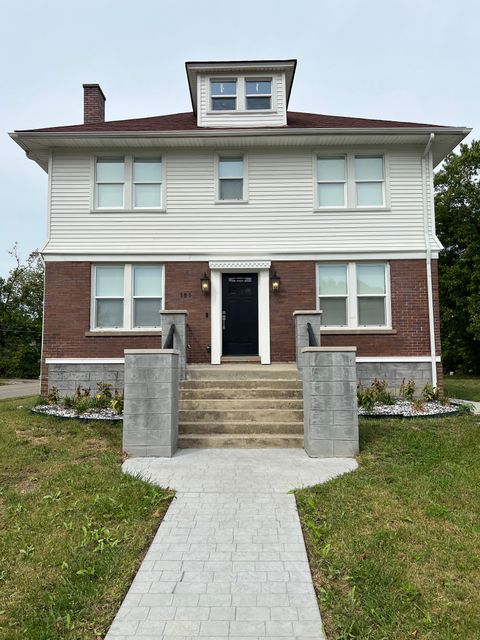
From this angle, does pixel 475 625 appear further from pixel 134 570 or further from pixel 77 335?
pixel 77 335

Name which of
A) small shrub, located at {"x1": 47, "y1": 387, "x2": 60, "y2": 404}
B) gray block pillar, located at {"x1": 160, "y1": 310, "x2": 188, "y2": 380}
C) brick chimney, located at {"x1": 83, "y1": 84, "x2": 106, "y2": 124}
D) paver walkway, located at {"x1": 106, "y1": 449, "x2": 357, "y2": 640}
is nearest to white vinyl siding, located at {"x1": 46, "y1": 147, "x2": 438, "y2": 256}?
gray block pillar, located at {"x1": 160, "y1": 310, "x2": 188, "y2": 380}

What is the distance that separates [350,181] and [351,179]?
2.3 inches

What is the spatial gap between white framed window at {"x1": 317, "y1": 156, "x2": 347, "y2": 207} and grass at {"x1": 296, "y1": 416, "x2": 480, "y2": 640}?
695 centimetres

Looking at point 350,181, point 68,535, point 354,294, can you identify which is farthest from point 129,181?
point 68,535

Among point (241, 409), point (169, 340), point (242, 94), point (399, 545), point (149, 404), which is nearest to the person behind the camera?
point (399, 545)

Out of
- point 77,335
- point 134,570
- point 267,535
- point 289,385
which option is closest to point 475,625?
point 267,535

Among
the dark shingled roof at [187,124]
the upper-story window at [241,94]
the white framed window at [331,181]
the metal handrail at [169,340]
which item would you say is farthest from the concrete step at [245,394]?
the upper-story window at [241,94]

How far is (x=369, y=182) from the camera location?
12.1m

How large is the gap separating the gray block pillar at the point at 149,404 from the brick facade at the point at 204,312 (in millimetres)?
4398

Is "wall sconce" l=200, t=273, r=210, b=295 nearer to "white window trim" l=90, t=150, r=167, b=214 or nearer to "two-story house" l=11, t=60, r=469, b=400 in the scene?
"two-story house" l=11, t=60, r=469, b=400

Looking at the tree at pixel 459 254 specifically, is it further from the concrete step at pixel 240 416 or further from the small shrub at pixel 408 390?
the concrete step at pixel 240 416

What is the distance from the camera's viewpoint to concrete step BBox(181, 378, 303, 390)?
350 inches

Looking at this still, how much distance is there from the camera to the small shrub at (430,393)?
11102 mm

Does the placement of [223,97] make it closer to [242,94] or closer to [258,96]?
[242,94]
